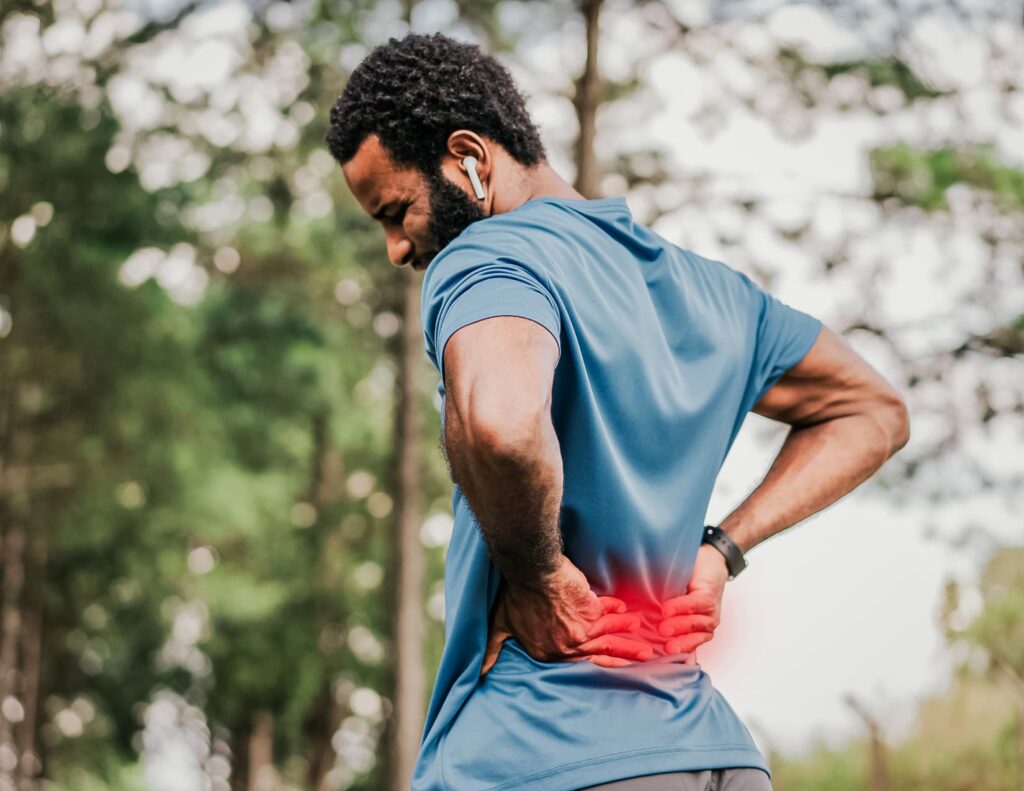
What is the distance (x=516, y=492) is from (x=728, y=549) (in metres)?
0.68

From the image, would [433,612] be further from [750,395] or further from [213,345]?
[750,395]

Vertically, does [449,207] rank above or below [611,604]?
above

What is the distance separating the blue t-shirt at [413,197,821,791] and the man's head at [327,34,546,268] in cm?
15

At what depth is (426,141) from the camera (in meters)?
2.04

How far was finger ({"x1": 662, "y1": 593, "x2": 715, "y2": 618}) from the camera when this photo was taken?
1.92 m

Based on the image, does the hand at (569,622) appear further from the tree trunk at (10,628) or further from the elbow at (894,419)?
the tree trunk at (10,628)

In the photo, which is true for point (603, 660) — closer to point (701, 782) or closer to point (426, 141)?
point (701, 782)

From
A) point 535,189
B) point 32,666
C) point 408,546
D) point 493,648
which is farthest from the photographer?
point 32,666

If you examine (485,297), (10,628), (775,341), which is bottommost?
(10,628)

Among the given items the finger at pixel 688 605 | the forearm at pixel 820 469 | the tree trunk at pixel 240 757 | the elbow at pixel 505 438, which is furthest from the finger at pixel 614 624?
the tree trunk at pixel 240 757

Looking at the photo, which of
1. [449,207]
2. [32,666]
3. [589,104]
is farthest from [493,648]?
[32,666]

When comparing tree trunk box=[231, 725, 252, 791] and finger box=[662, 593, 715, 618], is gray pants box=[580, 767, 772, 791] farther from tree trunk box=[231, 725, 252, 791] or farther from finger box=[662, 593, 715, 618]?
tree trunk box=[231, 725, 252, 791]

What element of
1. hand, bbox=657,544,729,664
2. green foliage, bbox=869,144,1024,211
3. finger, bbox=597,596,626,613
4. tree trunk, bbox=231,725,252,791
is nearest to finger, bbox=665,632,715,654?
hand, bbox=657,544,729,664

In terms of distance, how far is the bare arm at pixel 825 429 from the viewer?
2.29m
